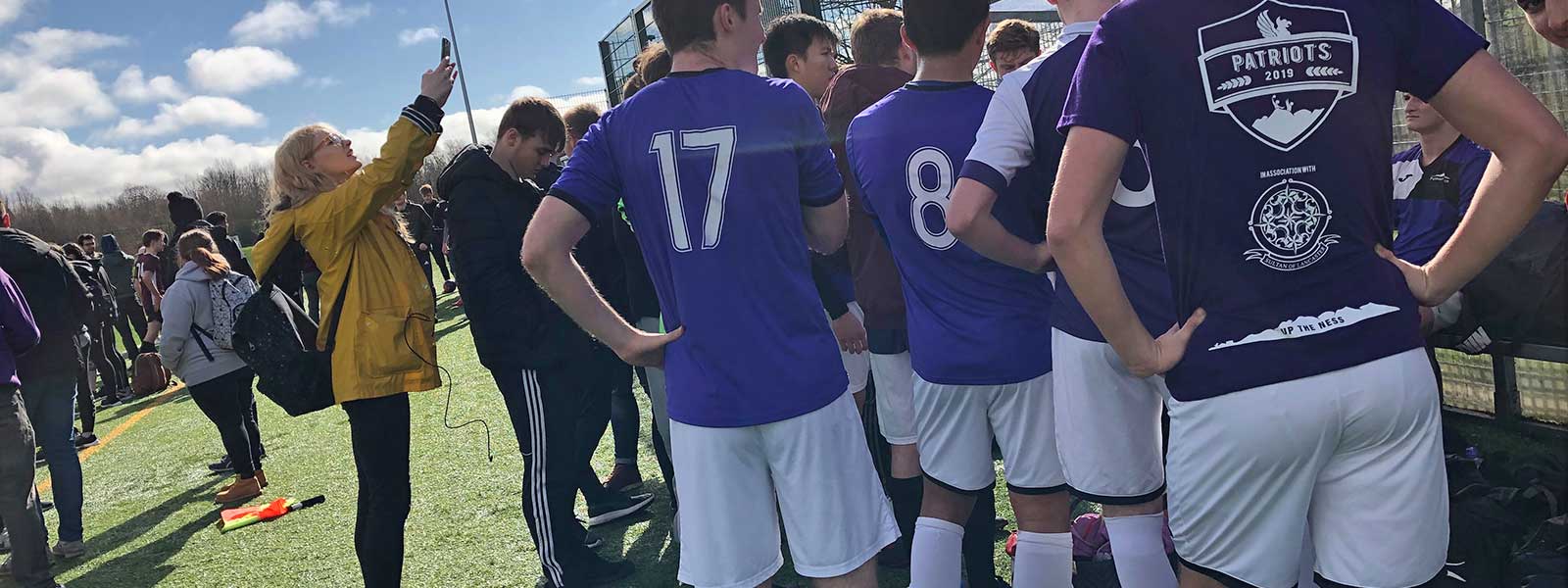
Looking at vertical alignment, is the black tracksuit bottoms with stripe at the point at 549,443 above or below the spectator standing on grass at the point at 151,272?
below

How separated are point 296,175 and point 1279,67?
293 cm

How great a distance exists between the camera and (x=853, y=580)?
7.11 ft

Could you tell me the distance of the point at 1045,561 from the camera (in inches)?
92.3

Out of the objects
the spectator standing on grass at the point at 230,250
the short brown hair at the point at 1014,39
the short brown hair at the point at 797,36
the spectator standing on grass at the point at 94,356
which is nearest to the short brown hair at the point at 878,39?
the short brown hair at the point at 797,36

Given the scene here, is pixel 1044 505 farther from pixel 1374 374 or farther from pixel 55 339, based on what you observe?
pixel 55 339

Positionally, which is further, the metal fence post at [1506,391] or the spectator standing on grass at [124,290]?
the spectator standing on grass at [124,290]

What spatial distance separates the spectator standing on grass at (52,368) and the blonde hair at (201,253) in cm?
65

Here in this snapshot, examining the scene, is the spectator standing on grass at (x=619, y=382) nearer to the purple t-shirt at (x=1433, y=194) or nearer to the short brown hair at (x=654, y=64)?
the short brown hair at (x=654, y=64)

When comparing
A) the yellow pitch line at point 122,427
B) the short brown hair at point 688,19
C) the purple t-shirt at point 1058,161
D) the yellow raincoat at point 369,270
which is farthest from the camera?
the yellow pitch line at point 122,427

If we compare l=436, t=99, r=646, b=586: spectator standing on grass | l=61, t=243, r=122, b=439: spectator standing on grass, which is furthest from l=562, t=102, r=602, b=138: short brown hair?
l=61, t=243, r=122, b=439: spectator standing on grass

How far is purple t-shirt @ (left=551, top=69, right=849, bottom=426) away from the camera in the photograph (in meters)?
2.04

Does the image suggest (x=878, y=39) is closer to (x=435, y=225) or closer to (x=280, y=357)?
(x=280, y=357)

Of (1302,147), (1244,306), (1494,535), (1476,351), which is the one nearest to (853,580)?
(1244,306)

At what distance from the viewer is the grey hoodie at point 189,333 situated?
17.5 feet
